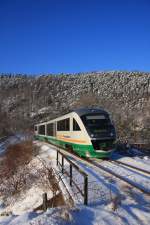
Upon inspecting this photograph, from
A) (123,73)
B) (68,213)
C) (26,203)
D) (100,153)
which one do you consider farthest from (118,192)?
(123,73)

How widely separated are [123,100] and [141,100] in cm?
707

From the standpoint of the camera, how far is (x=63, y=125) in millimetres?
26562

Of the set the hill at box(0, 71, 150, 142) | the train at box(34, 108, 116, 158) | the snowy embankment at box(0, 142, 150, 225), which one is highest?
the hill at box(0, 71, 150, 142)

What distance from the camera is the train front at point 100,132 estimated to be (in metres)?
19.9

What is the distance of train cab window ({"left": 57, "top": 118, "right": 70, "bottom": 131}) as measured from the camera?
24.5 meters

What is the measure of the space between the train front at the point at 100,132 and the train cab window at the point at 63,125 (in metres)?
3.11

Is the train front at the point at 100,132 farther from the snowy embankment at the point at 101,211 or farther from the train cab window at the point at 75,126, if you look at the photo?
the snowy embankment at the point at 101,211

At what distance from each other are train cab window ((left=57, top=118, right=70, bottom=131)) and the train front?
3.11m

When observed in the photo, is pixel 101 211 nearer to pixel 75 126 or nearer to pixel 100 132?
pixel 100 132

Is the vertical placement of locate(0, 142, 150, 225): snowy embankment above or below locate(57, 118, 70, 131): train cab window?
below

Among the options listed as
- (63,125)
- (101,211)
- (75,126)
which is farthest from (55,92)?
(101,211)

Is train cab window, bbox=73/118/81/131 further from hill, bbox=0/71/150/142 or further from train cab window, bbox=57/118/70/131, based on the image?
hill, bbox=0/71/150/142

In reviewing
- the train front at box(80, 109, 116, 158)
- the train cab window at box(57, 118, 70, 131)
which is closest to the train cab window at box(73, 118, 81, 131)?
the train front at box(80, 109, 116, 158)

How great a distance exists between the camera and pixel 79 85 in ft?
389
